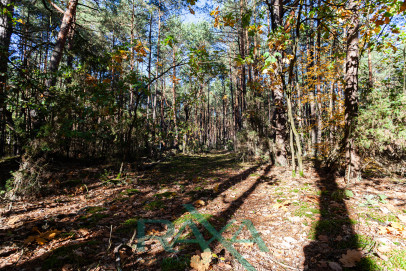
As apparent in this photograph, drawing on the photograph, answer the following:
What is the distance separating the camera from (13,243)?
2271mm

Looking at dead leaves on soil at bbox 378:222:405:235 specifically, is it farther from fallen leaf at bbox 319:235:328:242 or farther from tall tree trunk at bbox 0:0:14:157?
tall tree trunk at bbox 0:0:14:157

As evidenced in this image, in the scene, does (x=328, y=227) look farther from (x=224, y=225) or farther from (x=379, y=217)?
(x=224, y=225)

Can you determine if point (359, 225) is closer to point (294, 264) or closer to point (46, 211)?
point (294, 264)

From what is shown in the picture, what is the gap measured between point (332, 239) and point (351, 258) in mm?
403

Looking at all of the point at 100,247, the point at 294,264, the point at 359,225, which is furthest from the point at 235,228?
the point at 100,247

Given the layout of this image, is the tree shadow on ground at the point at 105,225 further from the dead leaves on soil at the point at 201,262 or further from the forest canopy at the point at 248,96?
the forest canopy at the point at 248,96

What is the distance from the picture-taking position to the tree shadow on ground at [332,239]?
1812 millimetres

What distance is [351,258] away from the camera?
5.83ft

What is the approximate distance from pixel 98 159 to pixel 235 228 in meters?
6.26

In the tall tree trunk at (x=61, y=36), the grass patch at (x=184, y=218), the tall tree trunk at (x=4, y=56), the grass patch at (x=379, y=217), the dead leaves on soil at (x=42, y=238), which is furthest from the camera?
the tall tree trunk at (x=61, y=36)

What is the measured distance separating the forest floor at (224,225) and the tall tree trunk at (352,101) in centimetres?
45

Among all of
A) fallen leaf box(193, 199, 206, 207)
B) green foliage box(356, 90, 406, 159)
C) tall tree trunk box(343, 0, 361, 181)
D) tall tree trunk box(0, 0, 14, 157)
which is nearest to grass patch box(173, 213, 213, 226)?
fallen leaf box(193, 199, 206, 207)

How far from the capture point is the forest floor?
1.92 meters

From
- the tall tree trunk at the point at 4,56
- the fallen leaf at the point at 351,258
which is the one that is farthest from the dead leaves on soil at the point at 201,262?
the tall tree trunk at the point at 4,56
